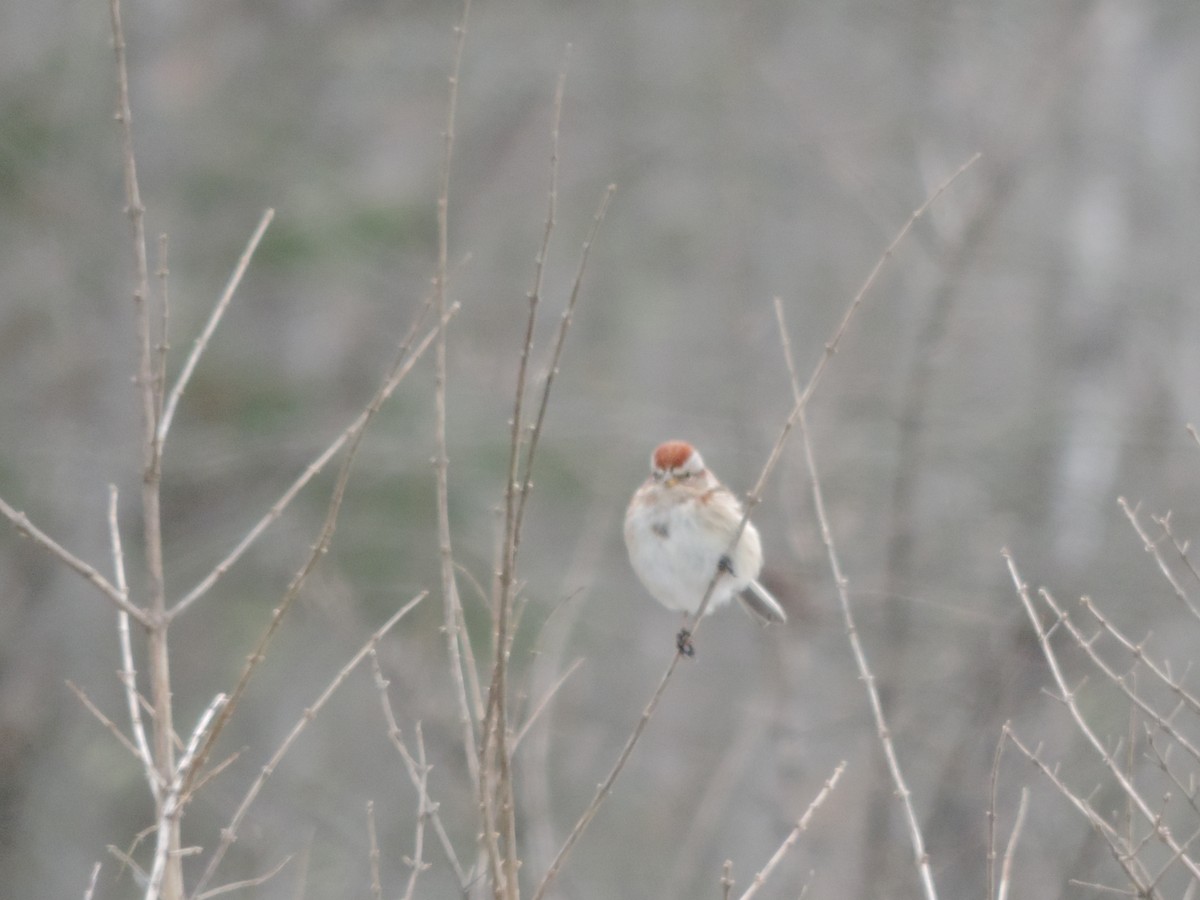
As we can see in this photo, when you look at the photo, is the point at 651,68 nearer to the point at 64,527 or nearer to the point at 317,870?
the point at 64,527

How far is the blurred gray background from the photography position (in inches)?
293

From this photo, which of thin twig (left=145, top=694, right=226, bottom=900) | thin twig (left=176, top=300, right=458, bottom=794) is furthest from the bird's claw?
thin twig (left=145, top=694, right=226, bottom=900)

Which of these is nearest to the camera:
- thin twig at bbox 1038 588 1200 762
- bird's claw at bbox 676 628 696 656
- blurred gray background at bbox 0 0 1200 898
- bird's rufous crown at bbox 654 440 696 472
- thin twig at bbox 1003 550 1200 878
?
thin twig at bbox 1003 550 1200 878

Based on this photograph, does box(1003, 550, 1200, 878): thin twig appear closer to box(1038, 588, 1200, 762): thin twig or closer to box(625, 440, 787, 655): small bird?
box(1038, 588, 1200, 762): thin twig

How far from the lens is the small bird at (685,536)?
5223mm

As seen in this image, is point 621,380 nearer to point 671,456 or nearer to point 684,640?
point 671,456

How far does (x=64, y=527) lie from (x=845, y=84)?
7.15 meters

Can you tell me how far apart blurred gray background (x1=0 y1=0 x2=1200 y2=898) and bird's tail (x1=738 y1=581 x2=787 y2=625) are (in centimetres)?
94

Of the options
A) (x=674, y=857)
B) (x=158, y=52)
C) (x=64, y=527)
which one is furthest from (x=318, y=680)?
(x=158, y=52)

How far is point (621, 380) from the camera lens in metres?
11.8

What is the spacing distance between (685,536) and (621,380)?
263 inches

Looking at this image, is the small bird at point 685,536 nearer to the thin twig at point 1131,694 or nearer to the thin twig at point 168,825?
the thin twig at point 1131,694

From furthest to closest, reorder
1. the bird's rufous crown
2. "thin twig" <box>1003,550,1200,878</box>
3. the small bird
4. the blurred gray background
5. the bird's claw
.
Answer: the blurred gray background
the bird's rufous crown
the small bird
the bird's claw
"thin twig" <box>1003,550,1200,878</box>

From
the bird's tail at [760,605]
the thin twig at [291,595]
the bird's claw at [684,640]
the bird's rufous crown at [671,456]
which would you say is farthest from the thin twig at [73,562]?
the bird's tail at [760,605]
